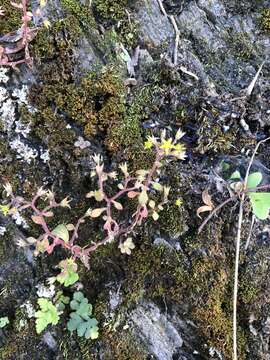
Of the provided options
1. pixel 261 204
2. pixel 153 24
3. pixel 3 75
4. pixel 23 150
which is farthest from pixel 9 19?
pixel 261 204

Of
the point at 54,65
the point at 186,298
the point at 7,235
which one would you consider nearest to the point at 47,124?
the point at 54,65

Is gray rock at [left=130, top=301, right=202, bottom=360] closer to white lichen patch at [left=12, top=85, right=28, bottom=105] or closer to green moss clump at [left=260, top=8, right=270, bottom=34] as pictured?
white lichen patch at [left=12, top=85, right=28, bottom=105]

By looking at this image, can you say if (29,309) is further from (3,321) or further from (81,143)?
(81,143)

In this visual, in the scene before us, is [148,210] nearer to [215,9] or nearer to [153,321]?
[153,321]

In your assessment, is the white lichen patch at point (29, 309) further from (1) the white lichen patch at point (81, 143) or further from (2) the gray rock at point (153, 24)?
(2) the gray rock at point (153, 24)

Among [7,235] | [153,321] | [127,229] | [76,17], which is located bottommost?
[153,321]

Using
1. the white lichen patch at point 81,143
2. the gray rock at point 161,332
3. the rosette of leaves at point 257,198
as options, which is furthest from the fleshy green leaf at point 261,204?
the white lichen patch at point 81,143
